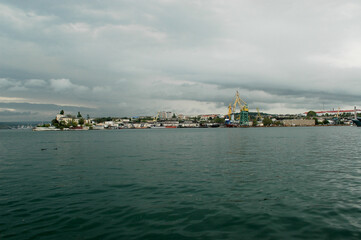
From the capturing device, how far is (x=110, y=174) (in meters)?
21.0

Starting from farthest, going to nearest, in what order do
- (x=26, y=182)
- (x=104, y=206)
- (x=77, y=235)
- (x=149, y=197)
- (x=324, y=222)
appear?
(x=26, y=182), (x=149, y=197), (x=104, y=206), (x=324, y=222), (x=77, y=235)

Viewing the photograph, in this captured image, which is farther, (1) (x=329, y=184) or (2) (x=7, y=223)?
(1) (x=329, y=184)

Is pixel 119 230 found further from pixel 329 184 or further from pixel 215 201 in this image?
pixel 329 184

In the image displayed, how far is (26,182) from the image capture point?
61.6 feet

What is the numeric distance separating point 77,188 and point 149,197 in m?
5.56

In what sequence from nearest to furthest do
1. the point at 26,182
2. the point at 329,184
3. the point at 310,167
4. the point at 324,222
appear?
1. the point at 324,222
2. the point at 329,184
3. the point at 26,182
4. the point at 310,167

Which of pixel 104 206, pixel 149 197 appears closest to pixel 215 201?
pixel 149 197

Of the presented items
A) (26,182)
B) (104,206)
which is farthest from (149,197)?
(26,182)

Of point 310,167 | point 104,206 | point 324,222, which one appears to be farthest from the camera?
point 310,167

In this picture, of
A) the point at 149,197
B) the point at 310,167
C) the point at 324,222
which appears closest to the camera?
the point at 324,222

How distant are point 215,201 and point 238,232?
12.3 feet

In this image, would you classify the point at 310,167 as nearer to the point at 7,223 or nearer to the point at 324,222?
the point at 324,222

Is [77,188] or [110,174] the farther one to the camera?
[110,174]

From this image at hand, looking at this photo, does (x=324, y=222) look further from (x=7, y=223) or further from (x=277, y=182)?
(x=7, y=223)
